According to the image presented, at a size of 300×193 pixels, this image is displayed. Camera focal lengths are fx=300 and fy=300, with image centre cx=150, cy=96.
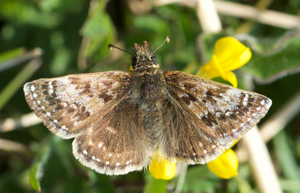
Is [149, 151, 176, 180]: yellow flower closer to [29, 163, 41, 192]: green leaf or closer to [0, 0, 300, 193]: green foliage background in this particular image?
[0, 0, 300, 193]: green foliage background

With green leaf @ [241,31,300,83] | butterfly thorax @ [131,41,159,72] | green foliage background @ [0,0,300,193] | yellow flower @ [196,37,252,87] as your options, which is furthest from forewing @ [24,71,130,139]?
green leaf @ [241,31,300,83]

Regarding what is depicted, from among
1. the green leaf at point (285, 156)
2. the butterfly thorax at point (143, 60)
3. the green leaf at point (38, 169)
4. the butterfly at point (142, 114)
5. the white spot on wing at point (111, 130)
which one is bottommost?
the green leaf at point (285, 156)

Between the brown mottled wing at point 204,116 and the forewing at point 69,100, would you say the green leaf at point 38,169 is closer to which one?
the forewing at point 69,100

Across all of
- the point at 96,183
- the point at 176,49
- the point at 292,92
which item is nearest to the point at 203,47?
the point at 176,49

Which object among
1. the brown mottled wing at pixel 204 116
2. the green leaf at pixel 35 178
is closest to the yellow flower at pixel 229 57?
the brown mottled wing at pixel 204 116

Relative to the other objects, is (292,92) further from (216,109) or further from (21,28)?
(21,28)

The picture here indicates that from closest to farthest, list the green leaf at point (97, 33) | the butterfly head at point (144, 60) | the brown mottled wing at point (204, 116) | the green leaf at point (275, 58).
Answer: the brown mottled wing at point (204, 116) < the butterfly head at point (144, 60) < the green leaf at point (275, 58) < the green leaf at point (97, 33)

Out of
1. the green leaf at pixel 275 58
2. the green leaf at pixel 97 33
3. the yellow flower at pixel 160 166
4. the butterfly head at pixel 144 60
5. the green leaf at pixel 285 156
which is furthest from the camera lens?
the green leaf at pixel 285 156
